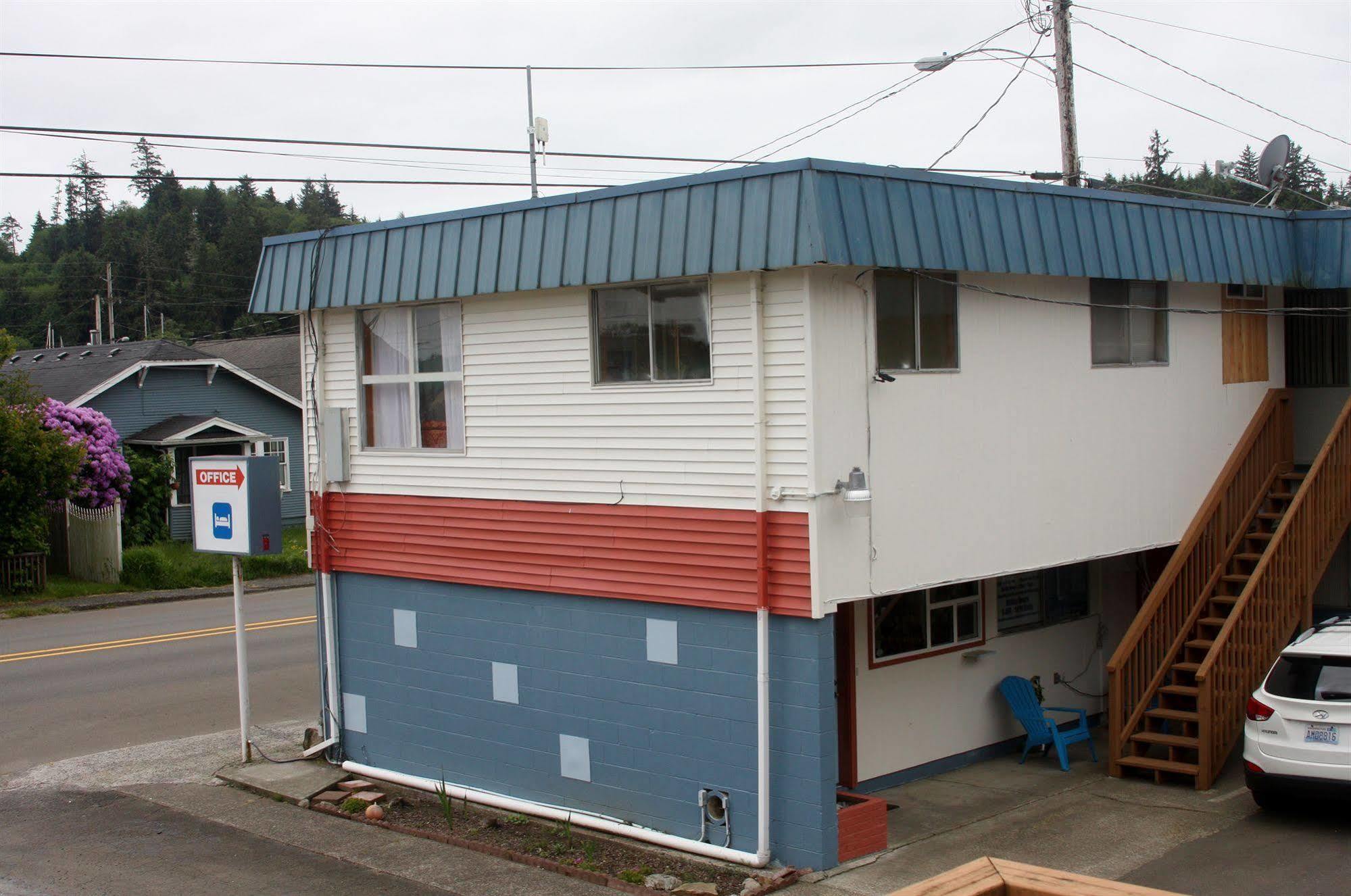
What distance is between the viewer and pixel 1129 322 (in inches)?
478

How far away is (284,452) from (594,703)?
29.6 metres

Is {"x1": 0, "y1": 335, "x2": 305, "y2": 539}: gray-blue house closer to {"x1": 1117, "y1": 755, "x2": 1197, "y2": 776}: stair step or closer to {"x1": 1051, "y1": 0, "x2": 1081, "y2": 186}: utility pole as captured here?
{"x1": 1051, "y1": 0, "x2": 1081, "y2": 186}: utility pole

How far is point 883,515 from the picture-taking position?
956 cm

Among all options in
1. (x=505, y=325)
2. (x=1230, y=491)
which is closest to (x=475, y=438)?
(x=505, y=325)

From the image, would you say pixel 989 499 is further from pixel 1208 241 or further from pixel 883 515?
pixel 1208 241

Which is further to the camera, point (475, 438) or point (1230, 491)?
point (1230, 491)

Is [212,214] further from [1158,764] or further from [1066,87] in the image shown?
[1158,764]

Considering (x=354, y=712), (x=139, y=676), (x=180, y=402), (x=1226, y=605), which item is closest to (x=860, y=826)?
(x=1226, y=605)

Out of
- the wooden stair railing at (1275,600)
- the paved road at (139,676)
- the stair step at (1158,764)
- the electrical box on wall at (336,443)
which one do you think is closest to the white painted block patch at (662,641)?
the electrical box on wall at (336,443)

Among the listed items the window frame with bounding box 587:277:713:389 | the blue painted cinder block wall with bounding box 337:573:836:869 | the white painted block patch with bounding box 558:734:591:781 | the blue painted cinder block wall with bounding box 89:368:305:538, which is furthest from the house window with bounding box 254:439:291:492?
the window frame with bounding box 587:277:713:389

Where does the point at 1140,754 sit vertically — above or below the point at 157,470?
below

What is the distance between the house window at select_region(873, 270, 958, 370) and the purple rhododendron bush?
22.5 metres

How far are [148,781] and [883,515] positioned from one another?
779cm

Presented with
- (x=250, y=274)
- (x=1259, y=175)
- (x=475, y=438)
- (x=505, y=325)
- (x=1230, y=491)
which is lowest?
(x=1230, y=491)
